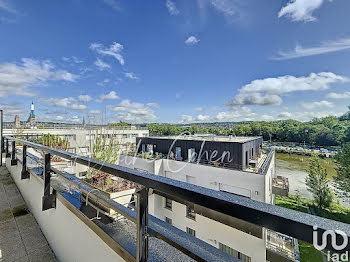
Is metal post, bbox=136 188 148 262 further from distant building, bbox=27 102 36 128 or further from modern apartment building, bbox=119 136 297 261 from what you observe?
distant building, bbox=27 102 36 128

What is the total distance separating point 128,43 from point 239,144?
11.9 m

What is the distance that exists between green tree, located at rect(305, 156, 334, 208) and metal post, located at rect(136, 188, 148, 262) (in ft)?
56.2

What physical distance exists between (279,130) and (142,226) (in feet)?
108

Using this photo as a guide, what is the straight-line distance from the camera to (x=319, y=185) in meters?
13.2

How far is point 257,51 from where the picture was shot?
19625 mm

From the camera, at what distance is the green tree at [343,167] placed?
10.5 m

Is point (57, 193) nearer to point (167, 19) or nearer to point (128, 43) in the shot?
point (167, 19)

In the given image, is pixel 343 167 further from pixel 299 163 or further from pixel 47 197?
pixel 47 197

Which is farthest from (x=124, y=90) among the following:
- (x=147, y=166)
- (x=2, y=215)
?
(x=2, y=215)

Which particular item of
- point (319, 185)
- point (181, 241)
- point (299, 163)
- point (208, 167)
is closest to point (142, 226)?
point (181, 241)

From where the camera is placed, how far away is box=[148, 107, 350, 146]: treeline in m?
19.7

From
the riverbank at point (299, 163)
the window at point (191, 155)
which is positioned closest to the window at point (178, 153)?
the window at point (191, 155)

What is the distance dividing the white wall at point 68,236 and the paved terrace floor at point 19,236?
0.15 feet

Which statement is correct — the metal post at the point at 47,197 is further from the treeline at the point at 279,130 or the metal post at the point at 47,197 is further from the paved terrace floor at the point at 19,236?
the treeline at the point at 279,130
